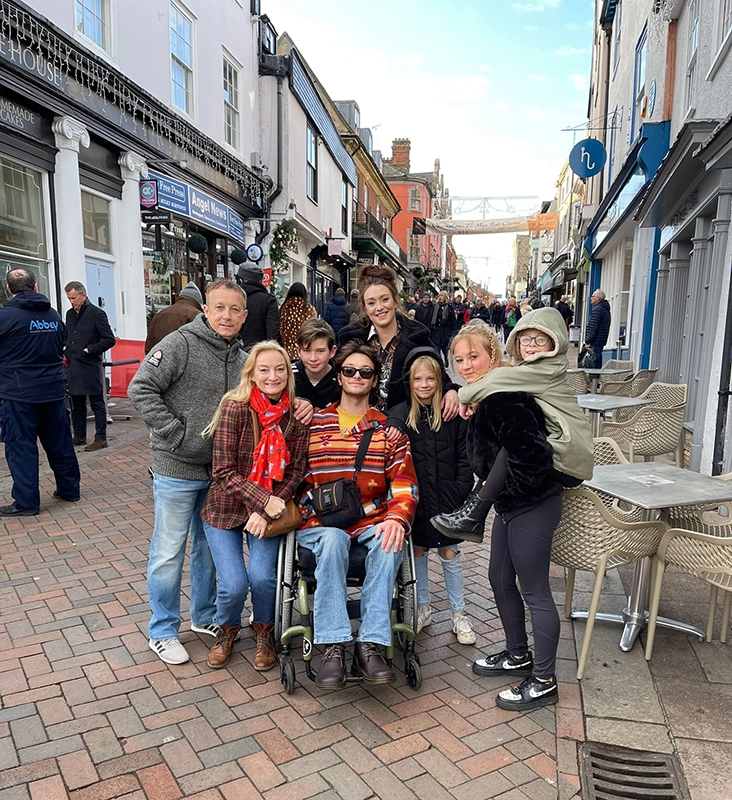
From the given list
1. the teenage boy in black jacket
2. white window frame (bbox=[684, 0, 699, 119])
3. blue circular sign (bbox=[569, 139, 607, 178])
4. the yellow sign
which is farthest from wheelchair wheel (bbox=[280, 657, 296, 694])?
the yellow sign

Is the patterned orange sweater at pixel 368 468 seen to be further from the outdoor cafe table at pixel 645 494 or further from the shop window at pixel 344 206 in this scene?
the shop window at pixel 344 206

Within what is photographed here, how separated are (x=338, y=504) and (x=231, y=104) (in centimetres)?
1329

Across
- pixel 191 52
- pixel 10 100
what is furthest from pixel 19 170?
pixel 191 52

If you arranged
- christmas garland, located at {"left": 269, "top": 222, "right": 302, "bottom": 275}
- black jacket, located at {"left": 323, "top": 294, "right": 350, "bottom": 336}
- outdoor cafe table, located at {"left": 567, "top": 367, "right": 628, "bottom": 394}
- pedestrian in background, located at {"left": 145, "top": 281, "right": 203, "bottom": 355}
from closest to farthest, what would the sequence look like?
pedestrian in background, located at {"left": 145, "top": 281, "right": 203, "bottom": 355}, outdoor cafe table, located at {"left": 567, "top": 367, "right": 628, "bottom": 394}, black jacket, located at {"left": 323, "top": 294, "right": 350, "bottom": 336}, christmas garland, located at {"left": 269, "top": 222, "right": 302, "bottom": 275}

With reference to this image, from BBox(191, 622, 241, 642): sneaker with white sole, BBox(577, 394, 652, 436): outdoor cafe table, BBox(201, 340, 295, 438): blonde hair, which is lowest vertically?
BBox(191, 622, 241, 642): sneaker with white sole

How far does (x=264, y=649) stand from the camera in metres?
3.11

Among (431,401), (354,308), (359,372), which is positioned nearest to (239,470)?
(359,372)

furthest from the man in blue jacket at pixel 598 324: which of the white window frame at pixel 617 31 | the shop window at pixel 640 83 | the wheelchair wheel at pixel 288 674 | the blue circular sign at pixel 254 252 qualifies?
the wheelchair wheel at pixel 288 674

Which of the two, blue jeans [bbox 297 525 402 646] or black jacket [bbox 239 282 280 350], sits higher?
black jacket [bbox 239 282 280 350]

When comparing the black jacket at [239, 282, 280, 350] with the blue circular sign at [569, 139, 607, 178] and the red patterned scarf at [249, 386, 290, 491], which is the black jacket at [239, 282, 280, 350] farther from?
the blue circular sign at [569, 139, 607, 178]

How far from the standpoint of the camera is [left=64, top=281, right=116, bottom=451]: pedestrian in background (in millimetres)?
7406

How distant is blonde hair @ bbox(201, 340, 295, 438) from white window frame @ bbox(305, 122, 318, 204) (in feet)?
51.4

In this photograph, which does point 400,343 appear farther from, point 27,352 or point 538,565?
point 27,352

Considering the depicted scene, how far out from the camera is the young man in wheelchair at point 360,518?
9.00 feet
